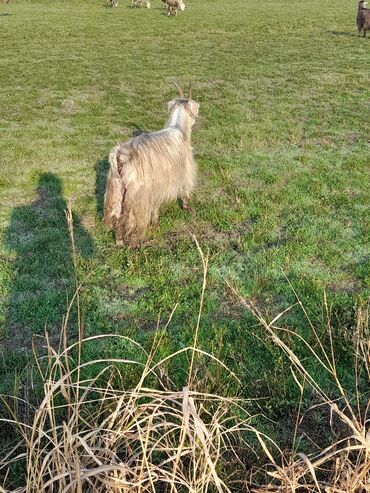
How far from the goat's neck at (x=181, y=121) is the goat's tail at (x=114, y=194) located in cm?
127

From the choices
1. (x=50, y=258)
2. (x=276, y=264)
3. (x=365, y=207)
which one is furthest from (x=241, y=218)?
(x=50, y=258)

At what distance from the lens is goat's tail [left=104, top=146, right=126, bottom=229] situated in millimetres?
4719

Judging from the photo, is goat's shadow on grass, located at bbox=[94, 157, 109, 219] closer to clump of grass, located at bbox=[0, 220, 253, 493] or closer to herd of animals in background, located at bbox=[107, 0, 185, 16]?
clump of grass, located at bbox=[0, 220, 253, 493]

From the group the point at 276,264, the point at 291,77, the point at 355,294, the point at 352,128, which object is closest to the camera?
the point at 355,294

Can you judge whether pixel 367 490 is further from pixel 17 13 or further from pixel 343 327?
pixel 17 13

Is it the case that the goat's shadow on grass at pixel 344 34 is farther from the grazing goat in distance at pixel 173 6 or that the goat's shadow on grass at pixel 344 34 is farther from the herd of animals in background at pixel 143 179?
the herd of animals in background at pixel 143 179

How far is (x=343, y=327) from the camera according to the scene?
375 cm

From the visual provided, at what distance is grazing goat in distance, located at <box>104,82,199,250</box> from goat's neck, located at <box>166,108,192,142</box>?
2.2 inches

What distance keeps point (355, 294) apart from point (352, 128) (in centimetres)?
518

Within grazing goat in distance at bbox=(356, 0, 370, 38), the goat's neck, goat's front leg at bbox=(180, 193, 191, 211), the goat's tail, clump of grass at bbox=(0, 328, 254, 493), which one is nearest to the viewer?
clump of grass at bbox=(0, 328, 254, 493)

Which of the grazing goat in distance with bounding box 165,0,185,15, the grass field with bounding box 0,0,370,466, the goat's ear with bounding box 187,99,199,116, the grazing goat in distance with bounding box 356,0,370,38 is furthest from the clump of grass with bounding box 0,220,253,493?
the grazing goat in distance with bounding box 165,0,185,15

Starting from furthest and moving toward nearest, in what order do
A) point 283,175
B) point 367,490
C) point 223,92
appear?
1. point 223,92
2. point 283,175
3. point 367,490

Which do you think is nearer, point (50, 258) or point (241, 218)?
point (50, 258)

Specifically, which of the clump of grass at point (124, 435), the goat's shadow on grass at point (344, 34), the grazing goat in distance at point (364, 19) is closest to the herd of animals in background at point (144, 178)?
the clump of grass at point (124, 435)
